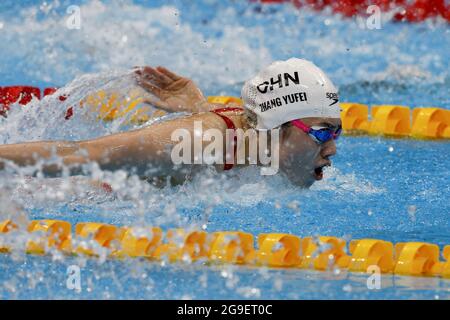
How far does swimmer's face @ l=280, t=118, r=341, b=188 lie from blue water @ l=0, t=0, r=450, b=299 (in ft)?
0.38

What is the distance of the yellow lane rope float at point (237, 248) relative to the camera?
11.2ft

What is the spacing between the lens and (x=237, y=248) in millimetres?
3516

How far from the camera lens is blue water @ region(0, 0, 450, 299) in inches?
129

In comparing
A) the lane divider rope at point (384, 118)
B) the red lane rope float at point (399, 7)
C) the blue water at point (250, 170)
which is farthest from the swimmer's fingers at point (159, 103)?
the red lane rope float at point (399, 7)

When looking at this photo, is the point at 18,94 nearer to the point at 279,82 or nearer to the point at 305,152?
the point at 279,82

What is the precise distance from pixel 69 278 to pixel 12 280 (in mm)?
191

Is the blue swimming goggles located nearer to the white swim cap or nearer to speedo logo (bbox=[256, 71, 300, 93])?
the white swim cap

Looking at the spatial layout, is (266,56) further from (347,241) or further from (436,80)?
(347,241)

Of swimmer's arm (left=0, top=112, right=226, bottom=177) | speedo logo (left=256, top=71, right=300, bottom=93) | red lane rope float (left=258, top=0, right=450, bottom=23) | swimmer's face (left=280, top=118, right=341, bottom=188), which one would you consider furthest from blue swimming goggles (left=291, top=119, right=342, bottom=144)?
red lane rope float (left=258, top=0, right=450, bottom=23)

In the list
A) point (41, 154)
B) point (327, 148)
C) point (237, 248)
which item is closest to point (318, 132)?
point (327, 148)

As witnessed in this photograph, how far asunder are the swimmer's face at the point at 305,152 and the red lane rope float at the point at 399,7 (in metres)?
5.31

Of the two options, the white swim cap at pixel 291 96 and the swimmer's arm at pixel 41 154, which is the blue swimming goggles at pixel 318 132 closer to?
the white swim cap at pixel 291 96

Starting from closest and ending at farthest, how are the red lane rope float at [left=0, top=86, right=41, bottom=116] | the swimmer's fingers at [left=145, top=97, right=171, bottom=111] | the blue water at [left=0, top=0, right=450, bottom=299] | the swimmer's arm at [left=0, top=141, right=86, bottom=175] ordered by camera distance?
1. the swimmer's arm at [left=0, top=141, right=86, bottom=175]
2. the blue water at [left=0, top=0, right=450, bottom=299]
3. the swimmer's fingers at [left=145, top=97, right=171, bottom=111]
4. the red lane rope float at [left=0, top=86, right=41, bottom=116]

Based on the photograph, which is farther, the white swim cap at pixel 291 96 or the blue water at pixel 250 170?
the white swim cap at pixel 291 96
